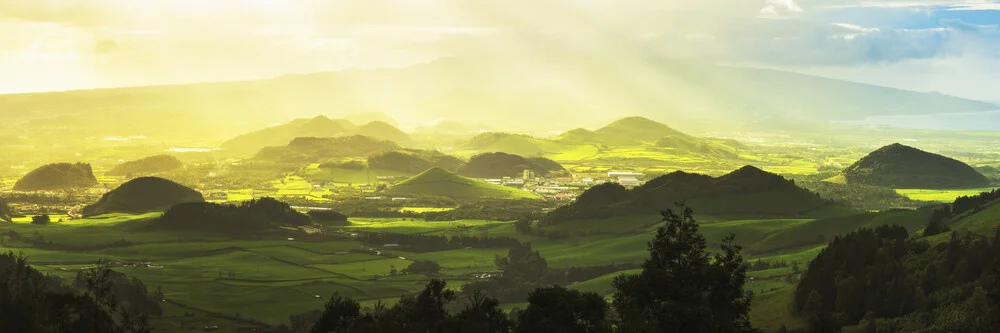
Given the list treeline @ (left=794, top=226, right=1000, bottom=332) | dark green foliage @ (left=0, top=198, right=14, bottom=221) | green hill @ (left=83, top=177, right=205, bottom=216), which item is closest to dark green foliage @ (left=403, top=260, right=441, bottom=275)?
treeline @ (left=794, top=226, right=1000, bottom=332)

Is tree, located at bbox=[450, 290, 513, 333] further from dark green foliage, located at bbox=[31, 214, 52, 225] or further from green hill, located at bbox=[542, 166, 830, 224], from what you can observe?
dark green foliage, located at bbox=[31, 214, 52, 225]

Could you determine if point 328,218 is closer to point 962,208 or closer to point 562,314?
point 962,208

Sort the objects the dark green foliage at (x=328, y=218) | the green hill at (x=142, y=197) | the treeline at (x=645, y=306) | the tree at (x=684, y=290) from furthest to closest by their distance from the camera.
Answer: the green hill at (x=142, y=197) → the dark green foliage at (x=328, y=218) → the treeline at (x=645, y=306) → the tree at (x=684, y=290)

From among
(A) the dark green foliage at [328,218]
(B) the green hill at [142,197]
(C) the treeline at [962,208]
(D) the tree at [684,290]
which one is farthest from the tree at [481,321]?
(B) the green hill at [142,197]

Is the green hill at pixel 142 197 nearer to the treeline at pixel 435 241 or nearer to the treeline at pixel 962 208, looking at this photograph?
the treeline at pixel 435 241

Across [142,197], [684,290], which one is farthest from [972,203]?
[142,197]

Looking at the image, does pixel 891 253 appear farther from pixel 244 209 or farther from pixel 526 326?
pixel 244 209

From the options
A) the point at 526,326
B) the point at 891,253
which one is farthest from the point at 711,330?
the point at 891,253

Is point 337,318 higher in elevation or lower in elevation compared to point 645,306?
lower
